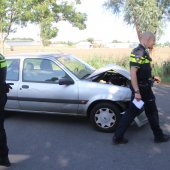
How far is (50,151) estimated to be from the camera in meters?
5.80

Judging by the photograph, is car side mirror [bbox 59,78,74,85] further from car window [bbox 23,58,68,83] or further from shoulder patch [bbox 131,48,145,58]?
shoulder patch [bbox 131,48,145,58]

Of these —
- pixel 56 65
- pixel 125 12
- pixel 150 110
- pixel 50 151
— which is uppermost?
pixel 125 12

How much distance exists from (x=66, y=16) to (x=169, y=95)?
721 inches

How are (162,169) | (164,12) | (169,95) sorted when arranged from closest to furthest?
1. (162,169)
2. (169,95)
3. (164,12)

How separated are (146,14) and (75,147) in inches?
556

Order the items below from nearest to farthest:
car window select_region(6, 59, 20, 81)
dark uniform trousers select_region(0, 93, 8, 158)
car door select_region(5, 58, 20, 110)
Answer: dark uniform trousers select_region(0, 93, 8, 158)
car door select_region(5, 58, 20, 110)
car window select_region(6, 59, 20, 81)

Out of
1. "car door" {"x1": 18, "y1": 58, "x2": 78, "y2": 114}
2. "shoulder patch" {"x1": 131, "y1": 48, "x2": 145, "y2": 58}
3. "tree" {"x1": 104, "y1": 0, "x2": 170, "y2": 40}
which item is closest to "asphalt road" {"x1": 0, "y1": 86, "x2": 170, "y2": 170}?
"car door" {"x1": 18, "y1": 58, "x2": 78, "y2": 114}

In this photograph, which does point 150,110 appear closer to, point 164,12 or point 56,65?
point 56,65

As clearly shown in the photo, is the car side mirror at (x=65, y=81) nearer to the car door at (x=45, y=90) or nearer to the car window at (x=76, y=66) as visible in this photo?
the car door at (x=45, y=90)

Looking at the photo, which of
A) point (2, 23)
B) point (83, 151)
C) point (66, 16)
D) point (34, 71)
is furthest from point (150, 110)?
point (66, 16)

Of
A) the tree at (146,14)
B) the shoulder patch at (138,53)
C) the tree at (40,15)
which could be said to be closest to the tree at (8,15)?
the tree at (40,15)

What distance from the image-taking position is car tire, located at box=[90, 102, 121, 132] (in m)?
6.58

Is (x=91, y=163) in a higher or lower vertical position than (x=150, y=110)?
lower

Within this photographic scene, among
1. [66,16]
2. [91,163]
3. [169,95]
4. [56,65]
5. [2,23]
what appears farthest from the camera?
[66,16]
